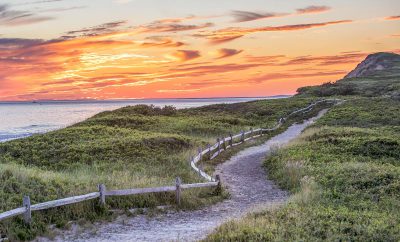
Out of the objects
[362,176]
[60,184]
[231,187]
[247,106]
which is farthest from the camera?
[247,106]

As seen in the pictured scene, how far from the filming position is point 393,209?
49.1 ft

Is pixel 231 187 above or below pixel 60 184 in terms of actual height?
below

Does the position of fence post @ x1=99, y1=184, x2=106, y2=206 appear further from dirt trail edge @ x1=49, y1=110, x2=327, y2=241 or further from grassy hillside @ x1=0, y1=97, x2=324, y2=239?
dirt trail edge @ x1=49, y1=110, x2=327, y2=241

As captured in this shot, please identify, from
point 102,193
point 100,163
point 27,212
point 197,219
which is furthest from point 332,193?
point 100,163

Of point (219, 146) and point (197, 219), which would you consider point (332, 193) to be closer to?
point (197, 219)

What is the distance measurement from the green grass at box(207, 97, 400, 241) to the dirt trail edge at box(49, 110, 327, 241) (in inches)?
40.4

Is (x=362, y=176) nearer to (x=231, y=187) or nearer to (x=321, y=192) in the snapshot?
(x=321, y=192)

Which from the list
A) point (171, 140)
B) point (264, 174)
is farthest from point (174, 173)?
point (171, 140)

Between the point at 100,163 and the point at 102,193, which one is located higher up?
the point at 102,193

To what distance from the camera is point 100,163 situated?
2827 cm

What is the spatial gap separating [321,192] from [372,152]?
38.8 feet

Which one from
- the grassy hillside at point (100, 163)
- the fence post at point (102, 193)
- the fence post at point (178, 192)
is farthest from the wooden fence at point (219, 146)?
the fence post at point (102, 193)

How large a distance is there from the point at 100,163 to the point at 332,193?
52.0 feet

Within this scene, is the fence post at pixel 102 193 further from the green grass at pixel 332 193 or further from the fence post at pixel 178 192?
the green grass at pixel 332 193
